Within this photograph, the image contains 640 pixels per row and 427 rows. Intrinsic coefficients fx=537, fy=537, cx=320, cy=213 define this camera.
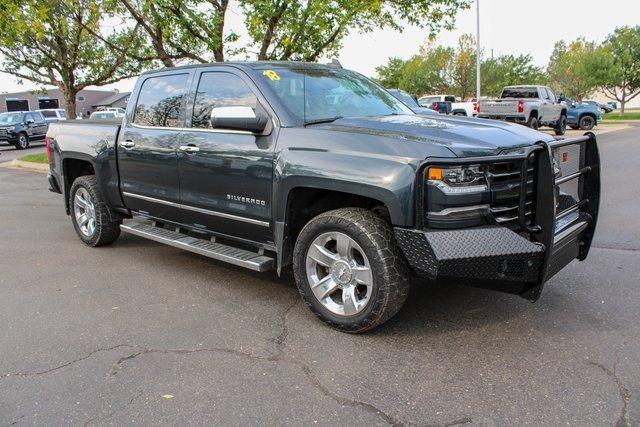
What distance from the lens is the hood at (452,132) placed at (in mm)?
3359

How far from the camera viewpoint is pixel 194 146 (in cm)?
457

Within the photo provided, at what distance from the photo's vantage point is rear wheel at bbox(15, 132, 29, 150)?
2581cm

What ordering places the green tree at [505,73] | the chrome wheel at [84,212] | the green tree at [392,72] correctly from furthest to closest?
1. the green tree at [392,72]
2. the green tree at [505,73]
3. the chrome wheel at [84,212]

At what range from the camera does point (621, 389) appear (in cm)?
295

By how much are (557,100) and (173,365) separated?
23147 mm

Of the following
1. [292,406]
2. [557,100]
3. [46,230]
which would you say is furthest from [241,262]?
[557,100]

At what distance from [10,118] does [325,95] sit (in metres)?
26.7

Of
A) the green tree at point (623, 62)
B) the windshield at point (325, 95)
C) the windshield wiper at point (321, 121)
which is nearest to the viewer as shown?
the windshield wiper at point (321, 121)

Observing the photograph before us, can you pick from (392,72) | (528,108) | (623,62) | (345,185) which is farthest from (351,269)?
(392,72)

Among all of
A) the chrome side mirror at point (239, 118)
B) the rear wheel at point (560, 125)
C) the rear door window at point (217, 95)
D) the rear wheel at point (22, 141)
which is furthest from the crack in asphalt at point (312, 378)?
the rear wheel at point (22, 141)

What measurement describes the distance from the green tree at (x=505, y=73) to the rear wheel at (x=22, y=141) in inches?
1445

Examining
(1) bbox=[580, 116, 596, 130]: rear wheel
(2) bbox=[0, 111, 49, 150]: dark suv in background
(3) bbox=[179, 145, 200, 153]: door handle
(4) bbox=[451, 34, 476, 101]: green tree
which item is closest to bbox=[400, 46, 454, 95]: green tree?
(4) bbox=[451, 34, 476, 101]: green tree

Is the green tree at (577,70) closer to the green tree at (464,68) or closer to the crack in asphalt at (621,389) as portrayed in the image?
the green tree at (464,68)

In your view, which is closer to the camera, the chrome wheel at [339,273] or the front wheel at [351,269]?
the front wheel at [351,269]
